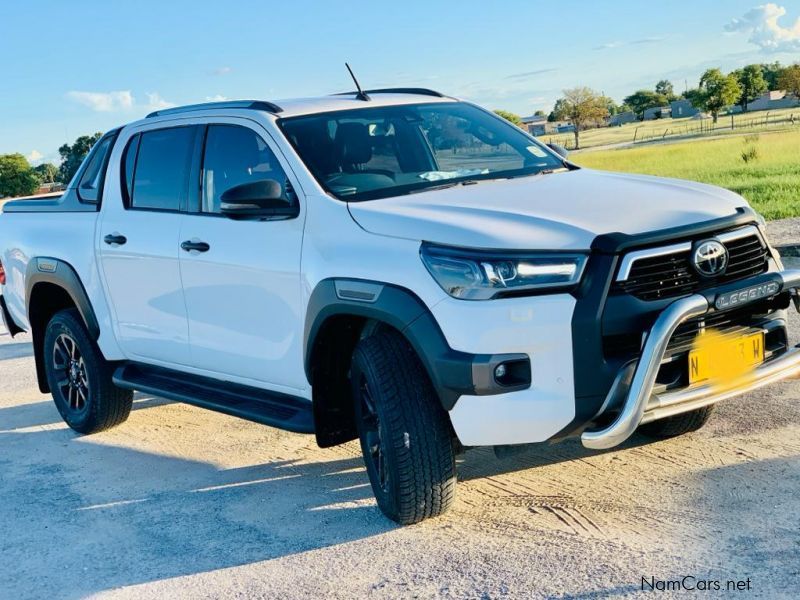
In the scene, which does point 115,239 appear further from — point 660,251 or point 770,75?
point 770,75

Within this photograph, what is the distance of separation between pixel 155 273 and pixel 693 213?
287 centimetres

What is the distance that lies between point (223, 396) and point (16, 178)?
103115mm

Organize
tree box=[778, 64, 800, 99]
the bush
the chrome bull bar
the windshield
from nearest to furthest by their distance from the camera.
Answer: the chrome bull bar → the windshield → the bush → tree box=[778, 64, 800, 99]

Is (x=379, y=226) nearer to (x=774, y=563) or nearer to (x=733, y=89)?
(x=774, y=563)

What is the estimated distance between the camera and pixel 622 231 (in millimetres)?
3895

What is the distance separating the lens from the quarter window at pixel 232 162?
5031mm

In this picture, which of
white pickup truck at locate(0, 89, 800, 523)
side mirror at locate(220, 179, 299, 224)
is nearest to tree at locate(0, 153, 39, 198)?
white pickup truck at locate(0, 89, 800, 523)

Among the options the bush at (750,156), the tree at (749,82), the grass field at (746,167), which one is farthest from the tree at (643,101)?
the bush at (750,156)

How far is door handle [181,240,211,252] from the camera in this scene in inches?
202

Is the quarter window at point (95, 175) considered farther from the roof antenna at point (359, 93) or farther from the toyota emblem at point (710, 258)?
the toyota emblem at point (710, 258)

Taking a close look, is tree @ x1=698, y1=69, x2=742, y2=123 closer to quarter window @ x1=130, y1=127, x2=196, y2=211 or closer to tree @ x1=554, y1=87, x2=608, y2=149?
tree @ x1=554, y1=87, x2=608, y2=149

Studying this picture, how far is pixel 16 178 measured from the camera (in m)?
101

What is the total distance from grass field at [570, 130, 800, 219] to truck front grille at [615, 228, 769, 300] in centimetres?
1071

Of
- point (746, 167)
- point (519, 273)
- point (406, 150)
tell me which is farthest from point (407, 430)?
point (746, 167)
